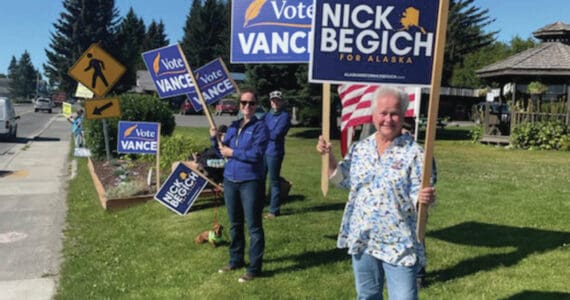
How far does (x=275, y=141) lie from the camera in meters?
7.42

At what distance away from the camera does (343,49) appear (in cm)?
434

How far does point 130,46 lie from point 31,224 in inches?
3501

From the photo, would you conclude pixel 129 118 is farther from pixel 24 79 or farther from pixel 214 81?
pixel 24 79

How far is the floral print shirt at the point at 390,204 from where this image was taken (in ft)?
10.4

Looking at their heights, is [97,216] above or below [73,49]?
below

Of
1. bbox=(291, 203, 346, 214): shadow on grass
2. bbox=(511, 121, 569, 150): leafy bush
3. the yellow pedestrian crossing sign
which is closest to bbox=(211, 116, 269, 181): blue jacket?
bbox=(291, 203, 346, 214): shadow on grass

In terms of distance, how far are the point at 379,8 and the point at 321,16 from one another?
0.46 meters

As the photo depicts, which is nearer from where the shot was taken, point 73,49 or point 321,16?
point 321,16

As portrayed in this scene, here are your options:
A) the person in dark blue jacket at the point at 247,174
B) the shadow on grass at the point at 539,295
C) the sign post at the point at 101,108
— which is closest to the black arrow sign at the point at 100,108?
the sign post at the point at 101,108

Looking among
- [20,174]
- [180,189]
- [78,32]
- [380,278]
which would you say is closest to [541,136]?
[180,189]

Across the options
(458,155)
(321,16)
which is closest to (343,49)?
(321,16)

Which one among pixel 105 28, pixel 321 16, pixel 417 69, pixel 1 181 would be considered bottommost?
pixel 1 181

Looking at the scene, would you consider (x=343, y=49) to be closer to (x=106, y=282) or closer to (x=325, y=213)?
(x=106, y=282)

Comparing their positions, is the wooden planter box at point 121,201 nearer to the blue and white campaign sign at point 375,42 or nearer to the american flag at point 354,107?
the american flag at point 354,107
